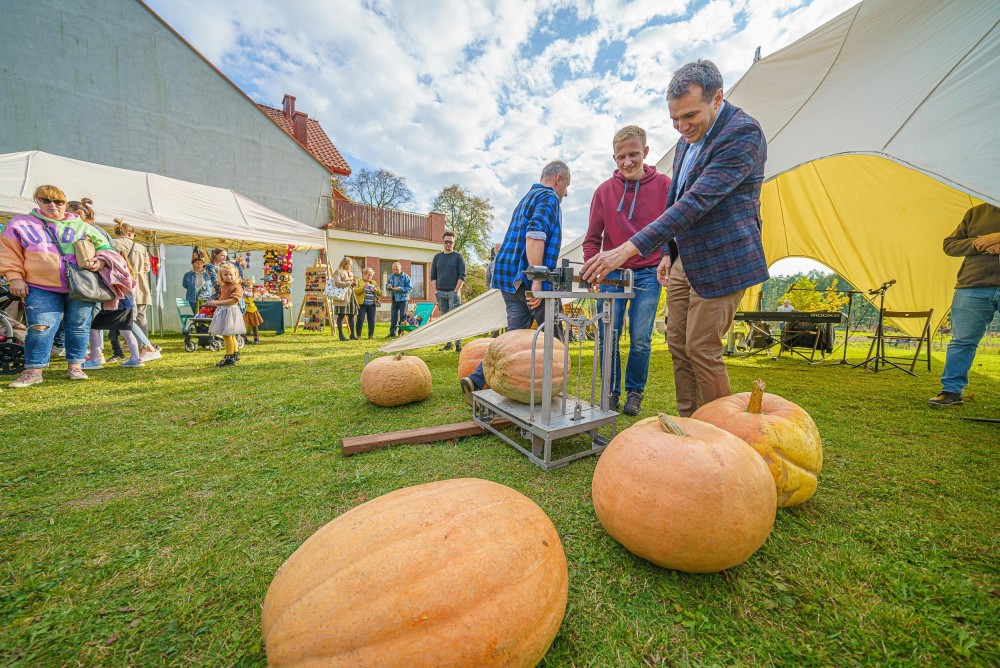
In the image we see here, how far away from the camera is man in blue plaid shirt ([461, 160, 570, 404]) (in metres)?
2.76

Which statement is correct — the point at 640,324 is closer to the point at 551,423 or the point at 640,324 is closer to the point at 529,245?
the point at 529,245

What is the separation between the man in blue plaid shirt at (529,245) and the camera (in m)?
2.76

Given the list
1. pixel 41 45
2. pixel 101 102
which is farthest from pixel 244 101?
pixel 41 45

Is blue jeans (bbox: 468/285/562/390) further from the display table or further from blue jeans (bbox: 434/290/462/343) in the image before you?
the display table

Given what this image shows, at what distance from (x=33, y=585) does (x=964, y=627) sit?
10.4ft

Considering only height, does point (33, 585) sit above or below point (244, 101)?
below

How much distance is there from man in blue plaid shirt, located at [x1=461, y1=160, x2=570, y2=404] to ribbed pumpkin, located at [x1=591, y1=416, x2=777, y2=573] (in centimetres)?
152

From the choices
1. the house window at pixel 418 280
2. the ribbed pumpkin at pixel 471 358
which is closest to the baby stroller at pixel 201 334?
the ribbed pumpkin at pixel 471 358

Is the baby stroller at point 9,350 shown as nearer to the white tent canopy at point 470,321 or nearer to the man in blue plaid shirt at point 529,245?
the white tent canopy at point 470,321

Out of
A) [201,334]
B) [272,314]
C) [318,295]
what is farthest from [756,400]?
[318,295]

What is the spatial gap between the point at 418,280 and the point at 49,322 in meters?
16.5

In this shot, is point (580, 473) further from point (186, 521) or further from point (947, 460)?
point (947, 460)

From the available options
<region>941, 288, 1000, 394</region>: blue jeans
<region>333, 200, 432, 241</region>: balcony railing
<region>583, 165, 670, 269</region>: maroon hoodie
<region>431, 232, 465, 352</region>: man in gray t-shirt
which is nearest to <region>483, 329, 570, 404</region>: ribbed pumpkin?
<region>583, 165, 670, 269</region>: maroon hoodie

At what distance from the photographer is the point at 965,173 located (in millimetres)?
2051
